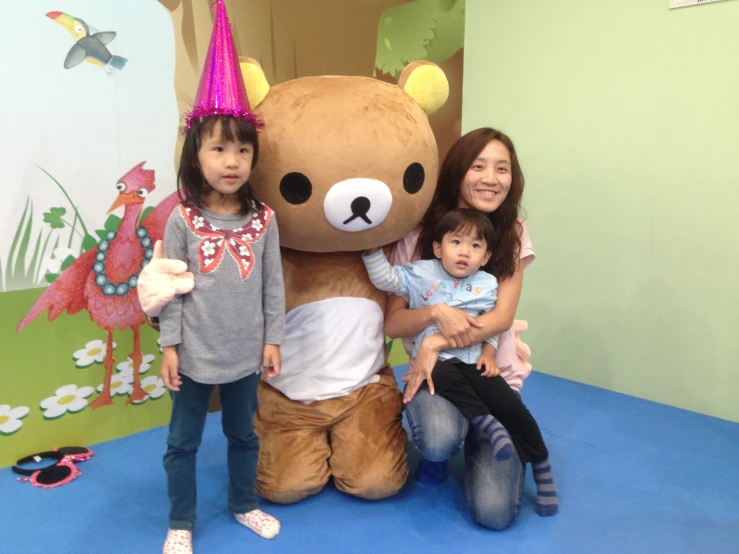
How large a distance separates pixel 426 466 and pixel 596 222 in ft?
4.03

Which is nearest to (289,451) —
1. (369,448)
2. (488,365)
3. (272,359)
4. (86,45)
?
(369,448)

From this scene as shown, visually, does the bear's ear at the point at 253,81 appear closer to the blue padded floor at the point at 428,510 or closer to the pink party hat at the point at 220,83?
the pink party hat at the point at 220,83

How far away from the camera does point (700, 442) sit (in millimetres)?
1965

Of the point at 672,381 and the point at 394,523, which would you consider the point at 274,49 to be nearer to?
the point at 394,523

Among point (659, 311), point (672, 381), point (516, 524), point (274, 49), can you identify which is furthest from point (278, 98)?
point (672, 381)

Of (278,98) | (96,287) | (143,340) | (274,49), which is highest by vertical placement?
(274,49)

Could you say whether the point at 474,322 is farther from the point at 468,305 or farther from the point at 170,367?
the point at 170,367

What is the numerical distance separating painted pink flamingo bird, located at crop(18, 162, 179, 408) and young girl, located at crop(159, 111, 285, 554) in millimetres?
516

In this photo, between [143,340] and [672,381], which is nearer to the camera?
[143,340]

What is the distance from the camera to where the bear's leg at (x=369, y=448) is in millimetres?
1581

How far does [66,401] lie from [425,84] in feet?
4.57

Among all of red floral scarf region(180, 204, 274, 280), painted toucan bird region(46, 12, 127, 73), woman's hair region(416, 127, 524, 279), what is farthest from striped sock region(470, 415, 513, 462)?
painted toucan bird region(46, 12, 127, 73)

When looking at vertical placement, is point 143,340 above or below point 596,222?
below

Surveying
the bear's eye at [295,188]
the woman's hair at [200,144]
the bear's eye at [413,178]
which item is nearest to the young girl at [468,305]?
the bear's eye at [413,178]
